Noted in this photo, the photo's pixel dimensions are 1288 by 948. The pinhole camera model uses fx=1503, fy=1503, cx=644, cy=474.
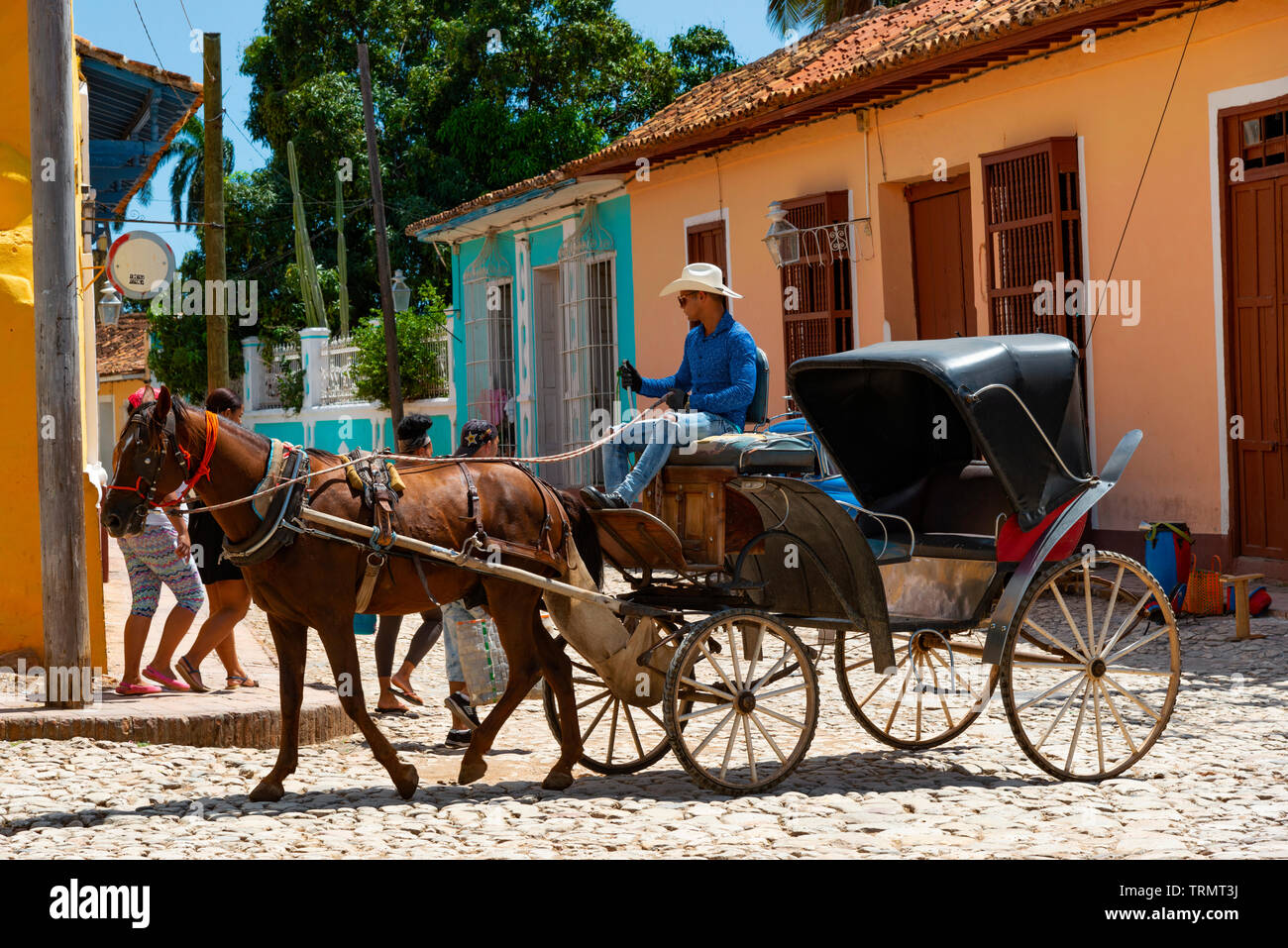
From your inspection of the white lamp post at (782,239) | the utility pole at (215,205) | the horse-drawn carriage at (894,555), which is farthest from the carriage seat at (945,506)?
→ the utility pole at (215,205)

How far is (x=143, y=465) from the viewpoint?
576 centimetres

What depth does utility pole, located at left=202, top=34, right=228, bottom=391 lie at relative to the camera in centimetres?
1819

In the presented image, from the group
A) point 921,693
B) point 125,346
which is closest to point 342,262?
point 125,346

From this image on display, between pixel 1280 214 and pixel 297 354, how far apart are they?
21.6 meters

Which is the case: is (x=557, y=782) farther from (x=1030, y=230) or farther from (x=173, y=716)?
(x=1030, y=230)

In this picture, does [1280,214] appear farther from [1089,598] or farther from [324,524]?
[324,524]

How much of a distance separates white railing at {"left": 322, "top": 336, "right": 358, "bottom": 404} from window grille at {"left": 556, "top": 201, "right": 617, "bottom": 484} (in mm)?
6603

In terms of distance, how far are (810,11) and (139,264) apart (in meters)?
18.6

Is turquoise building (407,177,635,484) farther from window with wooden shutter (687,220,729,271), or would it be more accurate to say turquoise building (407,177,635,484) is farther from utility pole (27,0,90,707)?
utility pole (27,0,90,707)

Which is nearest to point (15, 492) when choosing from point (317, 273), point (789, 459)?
point (789, 459)

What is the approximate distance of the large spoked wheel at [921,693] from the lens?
6738 millimetres

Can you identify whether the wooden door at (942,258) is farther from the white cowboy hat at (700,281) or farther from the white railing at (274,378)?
the white railing at (274,378)

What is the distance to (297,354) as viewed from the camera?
1134 inches

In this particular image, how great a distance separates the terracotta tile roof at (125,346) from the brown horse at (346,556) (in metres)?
36.2
